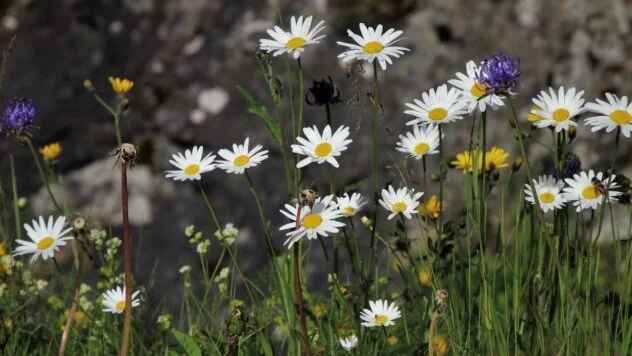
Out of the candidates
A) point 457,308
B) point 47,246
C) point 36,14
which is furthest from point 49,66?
point 457,308

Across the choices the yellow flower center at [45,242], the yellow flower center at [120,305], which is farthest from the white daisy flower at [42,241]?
the yellow flower center at [120,305]

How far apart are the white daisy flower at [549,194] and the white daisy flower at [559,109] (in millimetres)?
117

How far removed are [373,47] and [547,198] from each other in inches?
16.8

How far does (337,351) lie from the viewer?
1.87 m

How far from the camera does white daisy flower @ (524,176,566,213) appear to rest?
1781 millimetres

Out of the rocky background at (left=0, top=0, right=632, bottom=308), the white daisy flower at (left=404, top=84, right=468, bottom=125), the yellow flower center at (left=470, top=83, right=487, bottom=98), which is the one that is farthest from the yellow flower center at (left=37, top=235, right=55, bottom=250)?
the rocky background at (left=0, top=0, right=632, bottom=308)

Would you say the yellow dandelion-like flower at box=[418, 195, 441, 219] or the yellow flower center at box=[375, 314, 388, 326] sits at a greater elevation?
the yellow dandelion-like flower at box=[418, 195, 441, 219]

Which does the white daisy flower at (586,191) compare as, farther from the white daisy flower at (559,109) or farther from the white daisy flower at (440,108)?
the white daisy flower at (440,108)

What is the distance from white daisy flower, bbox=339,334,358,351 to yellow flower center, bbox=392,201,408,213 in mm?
247

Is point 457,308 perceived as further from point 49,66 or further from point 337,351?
point 49,66

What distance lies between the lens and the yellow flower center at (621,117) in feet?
5.58

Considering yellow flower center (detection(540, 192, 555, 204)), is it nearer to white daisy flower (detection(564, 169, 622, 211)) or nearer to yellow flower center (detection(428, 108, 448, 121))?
white daisy flower (detection(564, 169, 622, 211))

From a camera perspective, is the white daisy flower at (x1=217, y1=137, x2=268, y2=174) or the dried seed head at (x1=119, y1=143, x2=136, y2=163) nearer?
the dried seed head at (x1=119, y1=143, x2=136, y2=163)

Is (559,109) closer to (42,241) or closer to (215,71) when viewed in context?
(42,241)
